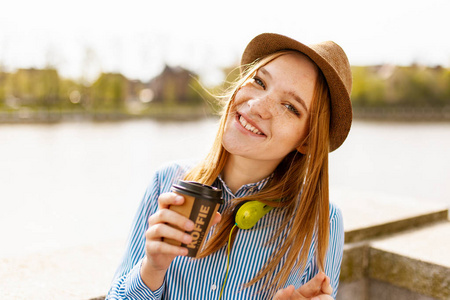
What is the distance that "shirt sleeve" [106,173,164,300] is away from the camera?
1556 millimetres

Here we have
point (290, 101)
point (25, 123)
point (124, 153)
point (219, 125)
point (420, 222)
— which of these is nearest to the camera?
point (290, 101)

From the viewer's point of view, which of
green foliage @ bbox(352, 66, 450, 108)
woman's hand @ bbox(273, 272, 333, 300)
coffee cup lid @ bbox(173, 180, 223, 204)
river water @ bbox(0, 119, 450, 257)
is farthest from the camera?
green foliage @ bbox(352, 66, 450, 108)

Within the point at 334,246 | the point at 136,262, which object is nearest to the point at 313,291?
the point at 334,246

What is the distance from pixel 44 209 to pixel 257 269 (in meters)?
10.4

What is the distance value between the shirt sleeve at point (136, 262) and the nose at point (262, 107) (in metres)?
0.53

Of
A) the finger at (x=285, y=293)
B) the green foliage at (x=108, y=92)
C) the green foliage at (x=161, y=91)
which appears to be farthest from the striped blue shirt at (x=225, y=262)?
the green foliage at (x=108, y=92)

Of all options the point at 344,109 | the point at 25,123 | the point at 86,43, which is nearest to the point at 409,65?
the point at 86,43

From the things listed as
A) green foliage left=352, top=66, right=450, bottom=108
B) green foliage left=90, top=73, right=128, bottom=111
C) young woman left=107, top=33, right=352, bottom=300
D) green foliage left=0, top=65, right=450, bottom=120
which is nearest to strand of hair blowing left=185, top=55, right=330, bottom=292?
young woman left=107, top=33, right=352, bottom=300

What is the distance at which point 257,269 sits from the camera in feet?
5.73

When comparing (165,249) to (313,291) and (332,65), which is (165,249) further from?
(332,65)

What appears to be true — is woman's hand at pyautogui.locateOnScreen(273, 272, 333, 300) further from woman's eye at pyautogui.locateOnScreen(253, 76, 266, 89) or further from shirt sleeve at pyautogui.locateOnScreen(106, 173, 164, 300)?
woman's eye at pyautogui.locateOnScreen(253, 76, 266, 89)

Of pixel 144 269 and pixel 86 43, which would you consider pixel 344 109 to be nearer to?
pixel 144 269

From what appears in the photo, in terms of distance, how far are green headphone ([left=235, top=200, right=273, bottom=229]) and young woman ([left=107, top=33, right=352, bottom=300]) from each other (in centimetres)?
4

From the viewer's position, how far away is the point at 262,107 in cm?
166
